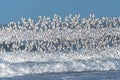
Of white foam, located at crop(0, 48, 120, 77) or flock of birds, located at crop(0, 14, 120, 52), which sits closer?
white foam, located at crop(0, 48, 120, 77)

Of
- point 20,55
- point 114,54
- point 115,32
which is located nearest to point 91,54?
point 114,54

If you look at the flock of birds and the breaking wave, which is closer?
the breaking wave

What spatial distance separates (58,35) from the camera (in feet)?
217

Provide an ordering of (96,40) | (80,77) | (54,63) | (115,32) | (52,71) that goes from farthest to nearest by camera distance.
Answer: (115,32), (96,40), (54,63), (52,71), (80,77)

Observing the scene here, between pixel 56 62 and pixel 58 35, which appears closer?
pixel 56 62

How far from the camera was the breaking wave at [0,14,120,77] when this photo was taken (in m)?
44.3

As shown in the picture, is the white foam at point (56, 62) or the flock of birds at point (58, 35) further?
the flock of birds at point (58, 35)

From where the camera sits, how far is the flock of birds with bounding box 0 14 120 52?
2443 inches

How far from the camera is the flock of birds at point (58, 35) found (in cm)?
6206

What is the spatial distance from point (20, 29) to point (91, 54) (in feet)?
50.0

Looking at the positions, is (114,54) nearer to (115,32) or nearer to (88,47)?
(88,47)

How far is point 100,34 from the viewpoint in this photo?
219 ft

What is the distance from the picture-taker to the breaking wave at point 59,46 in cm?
4431

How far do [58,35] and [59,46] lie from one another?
5.05 metres
